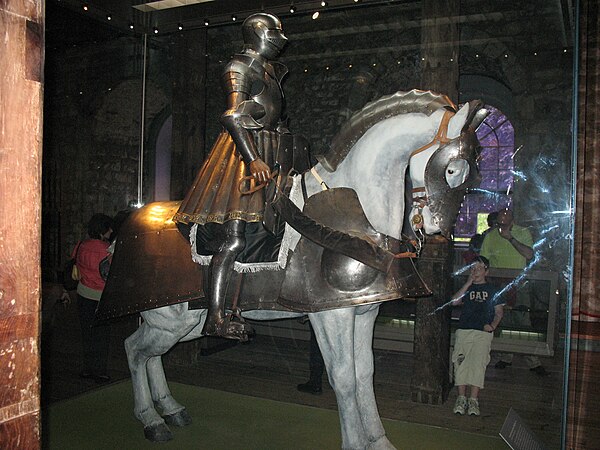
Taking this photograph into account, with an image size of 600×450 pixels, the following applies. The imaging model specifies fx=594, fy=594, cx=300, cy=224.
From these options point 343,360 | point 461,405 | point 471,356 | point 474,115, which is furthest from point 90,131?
point 461,405

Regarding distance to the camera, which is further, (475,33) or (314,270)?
(475,33)

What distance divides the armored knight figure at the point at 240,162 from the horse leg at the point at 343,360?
40 cm

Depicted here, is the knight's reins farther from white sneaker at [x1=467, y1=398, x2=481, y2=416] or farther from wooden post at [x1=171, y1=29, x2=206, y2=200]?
wooden post at [x1=171, y1=29, x2=206, y2=200]

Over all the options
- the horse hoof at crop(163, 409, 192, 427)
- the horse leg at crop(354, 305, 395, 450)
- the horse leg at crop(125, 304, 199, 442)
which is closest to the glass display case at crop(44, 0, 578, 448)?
the horse leg at crop(354, 305, 395, 450)

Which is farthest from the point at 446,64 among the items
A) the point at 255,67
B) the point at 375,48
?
the point at 255,67

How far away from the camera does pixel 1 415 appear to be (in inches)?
53.9

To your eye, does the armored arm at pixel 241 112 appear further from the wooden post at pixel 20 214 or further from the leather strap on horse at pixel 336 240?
the wooden post at pixel 20 214

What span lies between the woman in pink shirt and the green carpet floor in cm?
27

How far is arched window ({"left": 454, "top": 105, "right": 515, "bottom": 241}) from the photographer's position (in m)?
4.00

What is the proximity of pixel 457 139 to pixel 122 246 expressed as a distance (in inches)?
81.7

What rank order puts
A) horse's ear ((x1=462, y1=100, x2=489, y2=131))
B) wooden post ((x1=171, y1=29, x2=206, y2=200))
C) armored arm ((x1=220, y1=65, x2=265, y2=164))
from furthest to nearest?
1. wooden post ((x1=171, y1=29, x2=206, y2=200))
2. armored arm ((x1=220, y1=65, x2=265, y2=164))
3. horse's ear ((x1=462, y1=100, x2=489, y2=131))

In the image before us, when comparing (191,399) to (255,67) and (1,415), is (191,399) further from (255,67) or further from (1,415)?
(1,415)

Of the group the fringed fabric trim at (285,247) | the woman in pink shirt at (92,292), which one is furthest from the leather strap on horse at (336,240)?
the woman in pink shirt at (92,292)

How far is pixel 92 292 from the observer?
4305 millimetres
